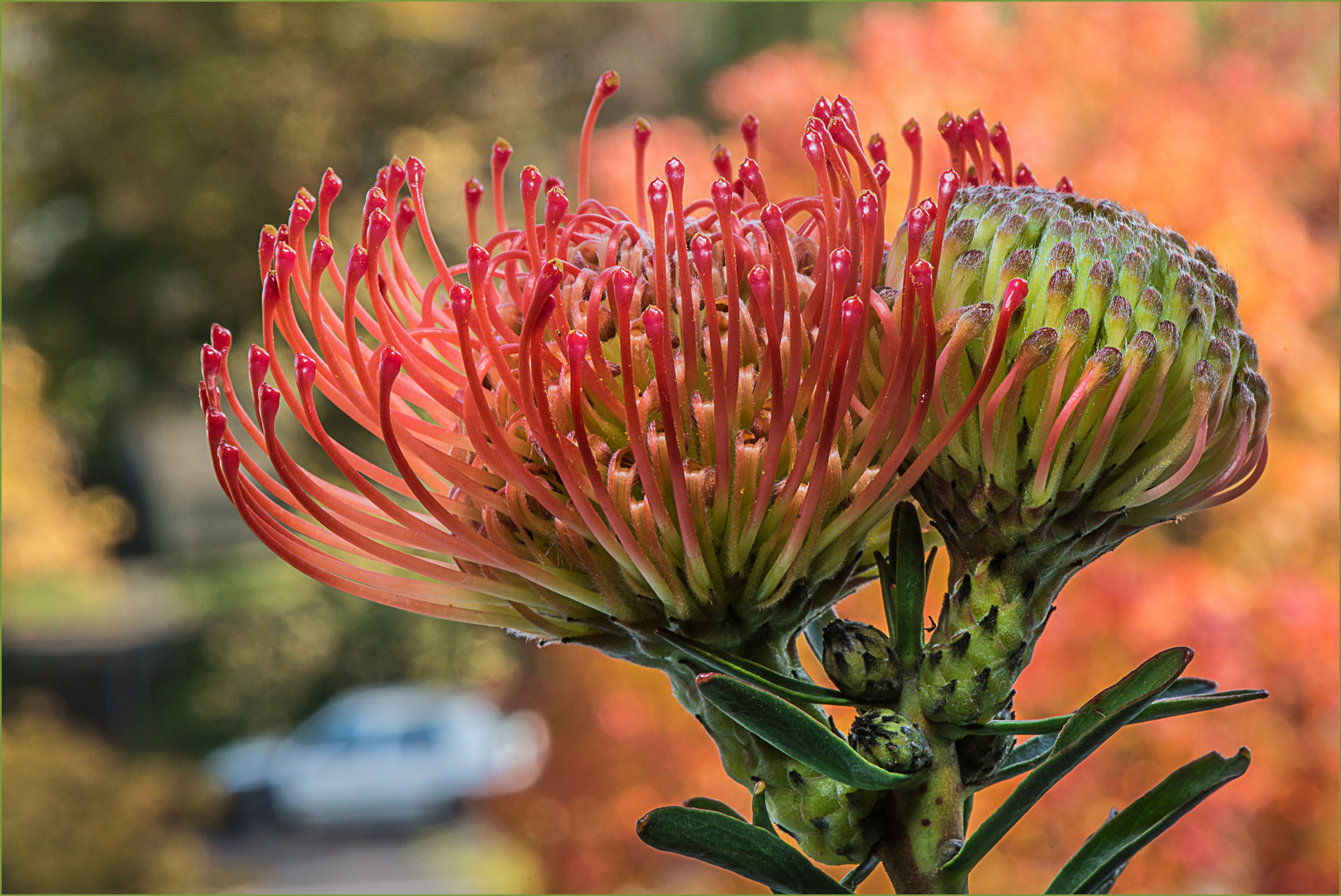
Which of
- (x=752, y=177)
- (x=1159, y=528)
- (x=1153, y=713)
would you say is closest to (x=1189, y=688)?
(x=1153, y=713)

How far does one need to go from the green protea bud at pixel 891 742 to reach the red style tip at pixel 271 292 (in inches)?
15.6

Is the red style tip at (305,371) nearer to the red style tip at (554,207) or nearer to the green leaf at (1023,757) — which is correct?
the red style tip at (554,207)

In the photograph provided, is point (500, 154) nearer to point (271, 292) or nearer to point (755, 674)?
point (271, 292)

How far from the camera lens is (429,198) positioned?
8.00 metres

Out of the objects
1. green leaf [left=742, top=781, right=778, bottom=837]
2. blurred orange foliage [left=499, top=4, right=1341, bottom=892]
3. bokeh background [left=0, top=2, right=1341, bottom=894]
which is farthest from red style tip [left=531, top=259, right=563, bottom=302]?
blurred orange foliage [left=499, top=4, right=1341, bottom=892]

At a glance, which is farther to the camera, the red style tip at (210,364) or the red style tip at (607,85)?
the red style tip at (607,85)

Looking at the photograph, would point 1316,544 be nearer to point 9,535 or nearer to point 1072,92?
point 1072,92

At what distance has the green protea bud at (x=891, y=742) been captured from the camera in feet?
1.96

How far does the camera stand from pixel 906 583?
632 millimetres

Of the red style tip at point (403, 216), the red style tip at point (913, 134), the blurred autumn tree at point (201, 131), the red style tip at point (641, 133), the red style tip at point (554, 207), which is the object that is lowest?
the red style tip at point (554, 207)

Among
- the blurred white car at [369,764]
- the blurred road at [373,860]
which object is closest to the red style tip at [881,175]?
the blurred road at [373,860]

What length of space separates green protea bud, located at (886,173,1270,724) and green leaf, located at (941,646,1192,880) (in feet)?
0.15

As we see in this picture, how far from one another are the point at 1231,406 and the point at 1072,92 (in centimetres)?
453

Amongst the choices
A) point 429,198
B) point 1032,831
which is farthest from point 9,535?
point 1032,831
